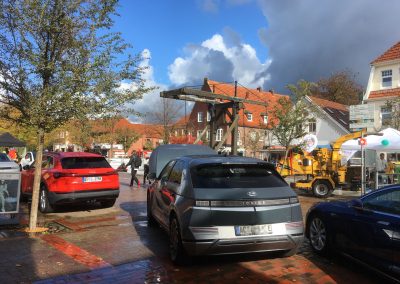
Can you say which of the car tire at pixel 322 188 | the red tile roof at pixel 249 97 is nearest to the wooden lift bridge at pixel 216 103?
the car tire at pixel 322 188

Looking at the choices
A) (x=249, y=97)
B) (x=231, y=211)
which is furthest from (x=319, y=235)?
(x=249, y=97)

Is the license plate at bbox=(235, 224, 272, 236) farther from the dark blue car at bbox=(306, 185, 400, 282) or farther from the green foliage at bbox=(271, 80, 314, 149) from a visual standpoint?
the green foliage at bbox=(271, 80, 314, 149)

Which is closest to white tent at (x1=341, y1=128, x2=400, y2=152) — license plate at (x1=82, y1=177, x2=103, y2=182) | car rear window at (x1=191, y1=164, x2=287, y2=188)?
license plate at (x1=82, y1=177, x2=103, y2=182)

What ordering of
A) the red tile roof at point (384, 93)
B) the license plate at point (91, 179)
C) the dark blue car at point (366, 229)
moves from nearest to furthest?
the dark blue car at point (366, 229) < the license plate at point (91, 179) < the red tile roof at point (384, 93)

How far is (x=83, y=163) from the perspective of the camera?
10.8 meters

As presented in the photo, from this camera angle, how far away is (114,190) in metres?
11.1

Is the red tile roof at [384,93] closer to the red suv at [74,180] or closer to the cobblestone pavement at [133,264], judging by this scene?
the red suv at [74,180]

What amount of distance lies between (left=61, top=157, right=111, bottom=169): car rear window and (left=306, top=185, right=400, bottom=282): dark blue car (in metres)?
6.34

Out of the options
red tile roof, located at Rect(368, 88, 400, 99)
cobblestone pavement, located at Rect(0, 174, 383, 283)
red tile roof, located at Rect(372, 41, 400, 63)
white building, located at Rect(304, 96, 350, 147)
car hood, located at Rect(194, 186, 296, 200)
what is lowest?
cobblestone pavement, located at Rect(0, 174, 383, 283)

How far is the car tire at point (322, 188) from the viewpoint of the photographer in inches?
653

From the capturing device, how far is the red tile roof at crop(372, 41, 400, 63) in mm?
30688

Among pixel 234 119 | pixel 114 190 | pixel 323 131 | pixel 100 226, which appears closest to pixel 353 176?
pixel 234 119

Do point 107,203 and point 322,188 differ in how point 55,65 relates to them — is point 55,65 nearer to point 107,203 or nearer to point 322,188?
point 107,203

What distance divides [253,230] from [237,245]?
30 centimetres
